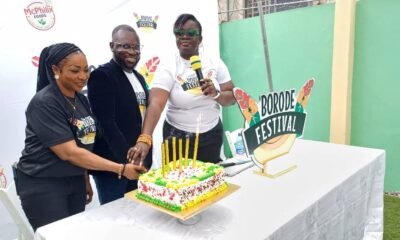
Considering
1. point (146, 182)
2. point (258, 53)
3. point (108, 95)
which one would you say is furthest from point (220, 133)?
point (258, 53)

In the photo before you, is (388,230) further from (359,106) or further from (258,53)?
(258,53)

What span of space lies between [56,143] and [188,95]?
0.64 metres

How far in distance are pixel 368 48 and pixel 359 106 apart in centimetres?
44

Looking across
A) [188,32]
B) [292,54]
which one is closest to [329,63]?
[292,54]

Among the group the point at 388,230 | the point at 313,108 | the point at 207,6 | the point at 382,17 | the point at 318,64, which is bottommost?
the point at 388,230

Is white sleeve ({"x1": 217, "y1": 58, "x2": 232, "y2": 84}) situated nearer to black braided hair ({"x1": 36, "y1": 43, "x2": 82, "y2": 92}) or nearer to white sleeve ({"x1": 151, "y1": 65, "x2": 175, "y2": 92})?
white sleeve ({"x1": 151, "y1": 65, "x2": 175, "y2": 92})

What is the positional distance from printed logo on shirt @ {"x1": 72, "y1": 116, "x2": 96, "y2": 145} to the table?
0.28 metres

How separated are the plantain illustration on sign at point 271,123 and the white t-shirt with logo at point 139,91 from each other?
53 centimetres

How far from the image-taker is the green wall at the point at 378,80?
2348 millimetres

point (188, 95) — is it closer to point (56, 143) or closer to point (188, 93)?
point (188, 93)

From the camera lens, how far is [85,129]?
1.29 m

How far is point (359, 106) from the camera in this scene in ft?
8.46

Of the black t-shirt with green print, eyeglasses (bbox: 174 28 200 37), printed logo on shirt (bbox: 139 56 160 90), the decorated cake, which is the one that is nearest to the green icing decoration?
the decorated cake

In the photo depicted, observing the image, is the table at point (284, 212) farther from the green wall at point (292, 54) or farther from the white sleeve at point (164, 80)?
the green wall at point (292, 54)
